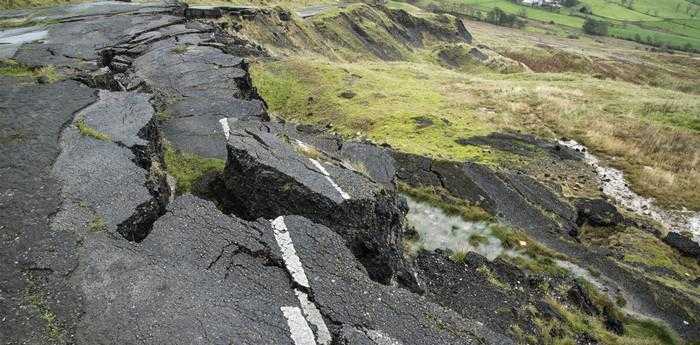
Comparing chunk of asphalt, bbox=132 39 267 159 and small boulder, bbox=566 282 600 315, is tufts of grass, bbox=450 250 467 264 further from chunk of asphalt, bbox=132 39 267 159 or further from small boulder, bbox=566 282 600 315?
chunk of asphalt, bbox=132 39 267 159

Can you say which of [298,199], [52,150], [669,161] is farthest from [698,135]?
[52,150]

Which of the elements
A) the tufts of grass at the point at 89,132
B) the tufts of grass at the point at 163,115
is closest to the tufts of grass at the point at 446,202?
the tufts of grass at the point at 163,115

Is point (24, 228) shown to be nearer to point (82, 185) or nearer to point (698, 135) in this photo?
point (82, 185)

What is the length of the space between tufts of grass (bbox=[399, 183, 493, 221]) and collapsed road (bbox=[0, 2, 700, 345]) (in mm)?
1945

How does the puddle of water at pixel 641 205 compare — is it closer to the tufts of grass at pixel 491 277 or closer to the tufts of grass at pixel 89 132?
the tufts of grass at pixel 491 277

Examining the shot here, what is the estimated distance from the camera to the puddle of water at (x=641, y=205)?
655 inches

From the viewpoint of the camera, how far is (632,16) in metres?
120

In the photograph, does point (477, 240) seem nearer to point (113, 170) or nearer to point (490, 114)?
point (113, 170)

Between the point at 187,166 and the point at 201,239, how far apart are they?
12.6 ft

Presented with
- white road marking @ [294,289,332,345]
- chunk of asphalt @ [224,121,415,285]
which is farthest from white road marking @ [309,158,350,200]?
white road marking @ [294,289,332,345]

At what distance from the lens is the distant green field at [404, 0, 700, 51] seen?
100 m

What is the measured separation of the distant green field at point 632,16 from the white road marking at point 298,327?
4169 inches

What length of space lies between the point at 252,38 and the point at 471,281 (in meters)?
25.9

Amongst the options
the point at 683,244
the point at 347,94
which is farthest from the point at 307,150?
the point at 347,94
